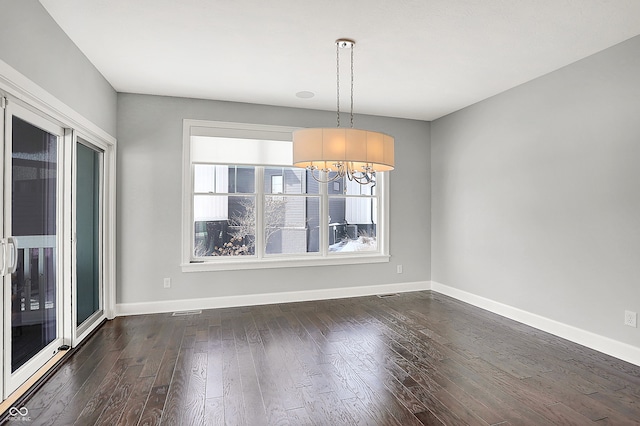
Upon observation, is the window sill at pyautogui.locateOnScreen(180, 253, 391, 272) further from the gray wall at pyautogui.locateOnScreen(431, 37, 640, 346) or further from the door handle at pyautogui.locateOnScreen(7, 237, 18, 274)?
the door handle at pyautogui.locateOnScreen(7, 237, 18, 274)

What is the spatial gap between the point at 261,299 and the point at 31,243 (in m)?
2.66

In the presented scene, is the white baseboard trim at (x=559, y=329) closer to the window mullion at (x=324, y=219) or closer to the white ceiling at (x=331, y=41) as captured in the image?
the window mullion at (x=324, y=219)

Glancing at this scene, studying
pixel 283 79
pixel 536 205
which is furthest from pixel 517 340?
pixel 283 79

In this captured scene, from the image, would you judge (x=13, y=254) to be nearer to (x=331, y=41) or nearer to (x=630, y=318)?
(x=331, y=41)

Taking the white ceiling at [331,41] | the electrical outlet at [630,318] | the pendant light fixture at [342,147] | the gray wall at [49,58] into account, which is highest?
the white ceiling at [331,41]

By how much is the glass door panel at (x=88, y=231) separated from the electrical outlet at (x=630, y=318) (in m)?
4.86

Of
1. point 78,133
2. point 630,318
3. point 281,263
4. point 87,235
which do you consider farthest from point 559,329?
point 78,133

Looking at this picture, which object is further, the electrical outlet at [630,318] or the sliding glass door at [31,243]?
the electrical outlet at [630,318]

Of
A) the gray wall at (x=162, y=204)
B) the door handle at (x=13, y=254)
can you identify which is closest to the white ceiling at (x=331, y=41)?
the gray wall at (x=162, y=204)

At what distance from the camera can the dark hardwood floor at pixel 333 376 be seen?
2.20 metres

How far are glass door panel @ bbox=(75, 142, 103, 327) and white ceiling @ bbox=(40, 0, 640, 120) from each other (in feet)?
3.19

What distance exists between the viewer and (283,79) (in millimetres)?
3883

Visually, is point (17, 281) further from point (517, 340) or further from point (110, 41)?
point (517, 340)

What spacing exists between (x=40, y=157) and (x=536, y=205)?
15.3 ft
